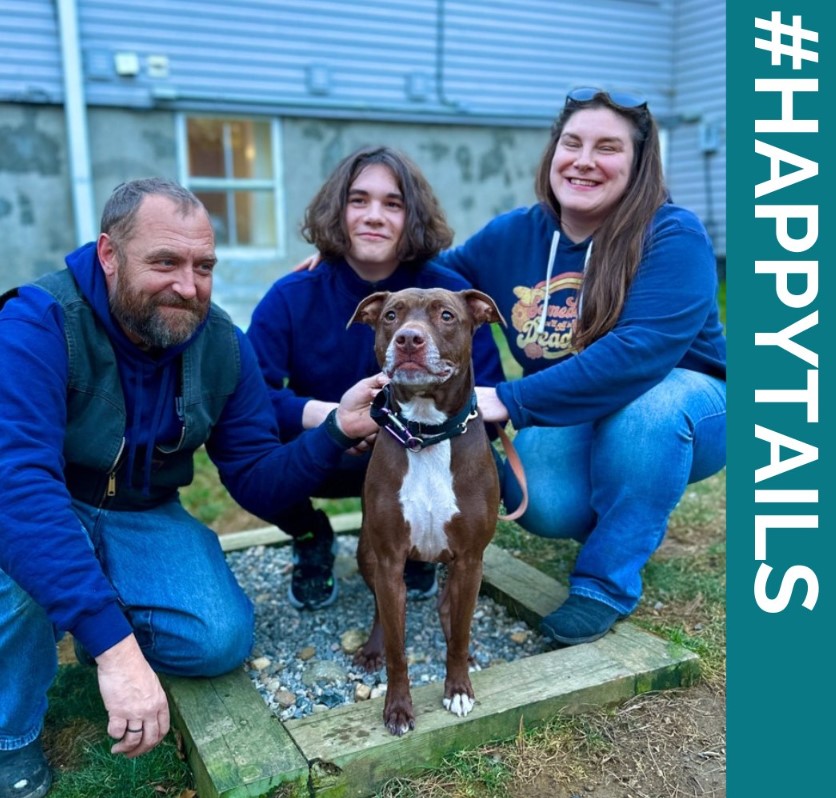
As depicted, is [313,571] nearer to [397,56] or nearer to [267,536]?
[267,536]

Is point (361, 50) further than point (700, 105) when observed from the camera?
No

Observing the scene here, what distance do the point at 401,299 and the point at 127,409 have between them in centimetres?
104

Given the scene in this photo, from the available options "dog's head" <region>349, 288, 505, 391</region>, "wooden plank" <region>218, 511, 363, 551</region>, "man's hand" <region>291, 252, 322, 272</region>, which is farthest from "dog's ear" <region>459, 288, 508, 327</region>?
"wooden plank" <region>218, 511, 363, 551</region>

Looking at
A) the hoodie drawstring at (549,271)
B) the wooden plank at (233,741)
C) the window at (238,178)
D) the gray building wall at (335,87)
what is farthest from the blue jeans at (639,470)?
the window at (238,178)

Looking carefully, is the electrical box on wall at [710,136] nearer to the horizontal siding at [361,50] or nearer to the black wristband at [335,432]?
the horizontal siding at [361,50]

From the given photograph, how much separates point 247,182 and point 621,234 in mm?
7878

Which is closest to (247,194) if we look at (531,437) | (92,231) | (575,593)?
(92,231)

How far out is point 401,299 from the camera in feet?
8.70

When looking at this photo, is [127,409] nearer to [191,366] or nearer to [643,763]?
[191,366]

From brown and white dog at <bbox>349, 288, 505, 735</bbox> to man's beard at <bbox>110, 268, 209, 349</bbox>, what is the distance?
663 millimetres

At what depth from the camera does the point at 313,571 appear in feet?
12.0

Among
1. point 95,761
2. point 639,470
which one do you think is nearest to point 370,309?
point 639,470

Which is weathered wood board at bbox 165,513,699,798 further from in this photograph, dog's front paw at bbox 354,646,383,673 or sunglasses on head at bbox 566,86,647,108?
sunglasses on head at bbox 566,86,647,108

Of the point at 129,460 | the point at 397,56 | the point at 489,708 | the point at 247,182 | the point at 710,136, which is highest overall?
the point at 397,56
